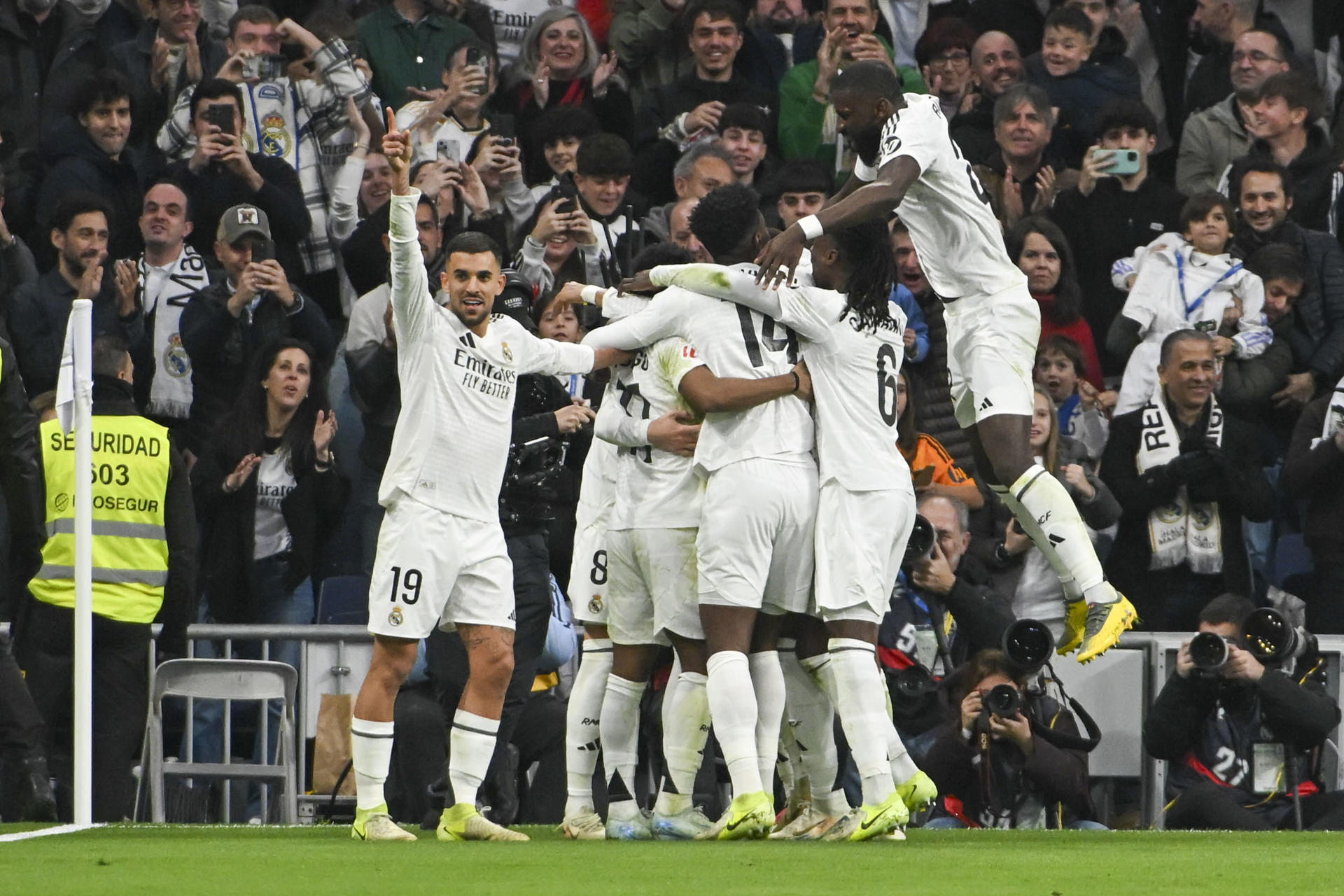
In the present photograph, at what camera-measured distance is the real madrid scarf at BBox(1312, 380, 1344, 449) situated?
11688 mm

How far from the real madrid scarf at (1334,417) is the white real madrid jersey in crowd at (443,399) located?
5.29m

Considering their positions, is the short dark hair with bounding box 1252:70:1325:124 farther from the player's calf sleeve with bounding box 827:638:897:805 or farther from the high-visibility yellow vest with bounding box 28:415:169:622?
the high-visibility yellow vest with bounding box 28:415:169:622

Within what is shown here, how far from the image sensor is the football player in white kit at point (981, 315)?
8312mm

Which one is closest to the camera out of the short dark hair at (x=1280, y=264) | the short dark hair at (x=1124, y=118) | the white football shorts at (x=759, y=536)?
the white football shorts at (x=759, y=536)

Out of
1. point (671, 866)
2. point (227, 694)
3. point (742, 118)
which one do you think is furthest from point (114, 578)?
point (742, 118)

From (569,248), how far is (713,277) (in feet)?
13.3

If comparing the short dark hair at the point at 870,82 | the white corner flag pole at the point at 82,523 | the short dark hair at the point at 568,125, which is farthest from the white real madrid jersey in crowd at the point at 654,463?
the short dark hair at the point at 568,125

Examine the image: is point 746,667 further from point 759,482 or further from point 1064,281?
point 1064,281

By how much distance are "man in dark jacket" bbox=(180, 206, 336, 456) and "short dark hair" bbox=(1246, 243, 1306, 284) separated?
18.9 feet

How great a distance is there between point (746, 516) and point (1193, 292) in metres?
5.38

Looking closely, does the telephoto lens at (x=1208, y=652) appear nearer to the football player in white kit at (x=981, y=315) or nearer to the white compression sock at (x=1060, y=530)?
the football player in white kit at (x=981, y=315)

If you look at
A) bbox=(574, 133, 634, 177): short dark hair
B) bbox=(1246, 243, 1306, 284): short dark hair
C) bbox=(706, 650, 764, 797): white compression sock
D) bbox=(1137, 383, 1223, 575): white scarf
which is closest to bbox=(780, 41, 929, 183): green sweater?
bbox=(574, 133, 634, 177): short dark hair

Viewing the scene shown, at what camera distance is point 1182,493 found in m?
11.7

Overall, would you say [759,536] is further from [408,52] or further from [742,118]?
[408,52]
